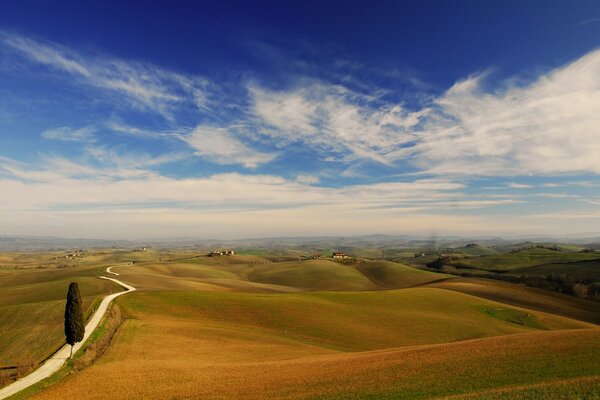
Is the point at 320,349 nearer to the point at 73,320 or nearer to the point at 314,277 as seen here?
the point at 73,320

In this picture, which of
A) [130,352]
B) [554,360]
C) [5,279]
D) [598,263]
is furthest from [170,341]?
[598,263]

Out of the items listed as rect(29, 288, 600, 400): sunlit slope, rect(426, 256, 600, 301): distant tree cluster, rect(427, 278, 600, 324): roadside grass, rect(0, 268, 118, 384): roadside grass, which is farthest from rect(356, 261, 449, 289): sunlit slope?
rect(0, 268, 118, 384): roadside grass

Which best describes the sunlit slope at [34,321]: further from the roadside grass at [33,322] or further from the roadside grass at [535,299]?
the roadside grass at [535,299]

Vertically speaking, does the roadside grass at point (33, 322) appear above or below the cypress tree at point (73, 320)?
below

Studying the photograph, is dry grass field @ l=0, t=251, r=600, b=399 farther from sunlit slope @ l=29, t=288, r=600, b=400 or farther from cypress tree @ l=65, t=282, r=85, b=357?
cypress tree @ l=65, t=282, r=85, b=357

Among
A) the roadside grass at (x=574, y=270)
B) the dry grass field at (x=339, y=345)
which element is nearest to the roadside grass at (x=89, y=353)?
the dry grass field at (x=339, y=345)

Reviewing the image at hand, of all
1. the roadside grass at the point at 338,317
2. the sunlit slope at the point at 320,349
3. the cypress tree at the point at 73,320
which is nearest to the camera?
the sunlit slope at the point at 320,349
